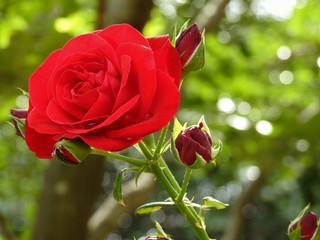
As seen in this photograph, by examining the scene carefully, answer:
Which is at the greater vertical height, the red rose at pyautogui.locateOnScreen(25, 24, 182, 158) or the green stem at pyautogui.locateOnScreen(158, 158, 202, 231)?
the red rose at pyautogui.locateOnScreen(25, 24, 182, 158)

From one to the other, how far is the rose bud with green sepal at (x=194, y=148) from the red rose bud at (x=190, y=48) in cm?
7

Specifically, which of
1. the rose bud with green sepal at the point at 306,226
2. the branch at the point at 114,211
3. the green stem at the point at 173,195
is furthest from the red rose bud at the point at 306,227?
the branch at the point at 114,211

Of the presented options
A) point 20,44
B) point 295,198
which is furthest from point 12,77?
point 295,198

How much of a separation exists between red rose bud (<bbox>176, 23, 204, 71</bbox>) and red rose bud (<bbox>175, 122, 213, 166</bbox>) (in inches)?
2.9

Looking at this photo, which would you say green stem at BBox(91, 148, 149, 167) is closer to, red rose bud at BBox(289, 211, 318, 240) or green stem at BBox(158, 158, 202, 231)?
green stem at BBox(158, 158, 202, 231)

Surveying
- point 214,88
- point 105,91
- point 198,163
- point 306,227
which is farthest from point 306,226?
point 214,88

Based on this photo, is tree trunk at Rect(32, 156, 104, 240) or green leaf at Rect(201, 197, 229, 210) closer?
green leaf at Rect(201, 197, 229, 210)

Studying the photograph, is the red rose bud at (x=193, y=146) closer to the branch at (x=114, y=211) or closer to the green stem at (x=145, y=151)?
the green stem at (x=145, y=151)

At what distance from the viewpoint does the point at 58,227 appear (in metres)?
1.96

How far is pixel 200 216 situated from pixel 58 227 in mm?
1294

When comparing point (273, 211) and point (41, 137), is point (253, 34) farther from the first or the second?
point (273, 211)

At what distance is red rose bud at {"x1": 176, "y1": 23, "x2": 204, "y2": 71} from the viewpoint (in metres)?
0.72

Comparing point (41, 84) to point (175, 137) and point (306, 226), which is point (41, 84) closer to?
point (175, 137)

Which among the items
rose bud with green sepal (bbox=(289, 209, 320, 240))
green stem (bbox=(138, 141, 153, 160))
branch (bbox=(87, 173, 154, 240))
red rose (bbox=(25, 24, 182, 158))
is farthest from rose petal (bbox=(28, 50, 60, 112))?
branch (bbox=(87, 173, 154, 240))
